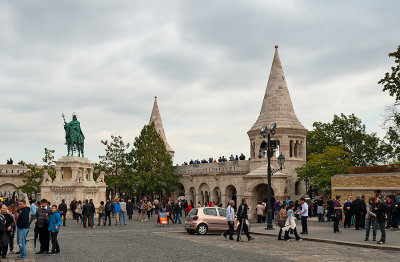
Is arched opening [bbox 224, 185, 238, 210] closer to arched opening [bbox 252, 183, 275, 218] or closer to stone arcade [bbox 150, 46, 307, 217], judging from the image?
stone arcade [bbox 150, 46, 307, 217]

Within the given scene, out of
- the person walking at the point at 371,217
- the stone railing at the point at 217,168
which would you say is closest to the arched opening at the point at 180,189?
the stone railing at the point at 217,168

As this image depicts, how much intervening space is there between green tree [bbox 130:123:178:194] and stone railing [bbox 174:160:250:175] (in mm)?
2347

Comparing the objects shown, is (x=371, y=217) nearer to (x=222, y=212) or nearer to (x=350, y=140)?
(x=222, y=212)

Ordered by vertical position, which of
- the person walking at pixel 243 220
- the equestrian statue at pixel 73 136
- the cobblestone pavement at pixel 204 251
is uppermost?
the equestrian statue at pixel 73 136

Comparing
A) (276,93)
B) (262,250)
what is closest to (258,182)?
(276,93)

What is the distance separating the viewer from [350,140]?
54.8m

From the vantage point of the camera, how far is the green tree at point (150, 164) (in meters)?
51.0

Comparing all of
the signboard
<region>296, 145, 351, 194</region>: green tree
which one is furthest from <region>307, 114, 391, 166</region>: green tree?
the signboard

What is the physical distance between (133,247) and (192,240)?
124 inches

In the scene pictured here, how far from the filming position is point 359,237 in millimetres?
18547

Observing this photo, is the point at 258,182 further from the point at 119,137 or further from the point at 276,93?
the point at 119,137

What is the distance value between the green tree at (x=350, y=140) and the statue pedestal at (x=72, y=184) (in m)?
26.7

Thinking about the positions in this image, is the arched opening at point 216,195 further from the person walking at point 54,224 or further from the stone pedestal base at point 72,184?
the person walking at point 54,224

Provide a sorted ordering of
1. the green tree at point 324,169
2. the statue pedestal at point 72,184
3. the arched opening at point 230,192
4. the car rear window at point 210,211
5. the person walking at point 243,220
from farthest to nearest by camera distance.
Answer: the arched opening at point 230,192 < the green tree at point 324,169 < the statue pedestal at point 72,184 < the car rear window at point 210,211 < the person walking at point 243,220
